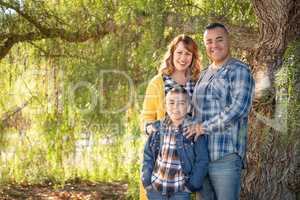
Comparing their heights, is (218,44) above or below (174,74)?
above

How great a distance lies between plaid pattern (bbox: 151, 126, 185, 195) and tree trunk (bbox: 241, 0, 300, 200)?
831mm

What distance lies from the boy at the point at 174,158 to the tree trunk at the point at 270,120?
794 mm

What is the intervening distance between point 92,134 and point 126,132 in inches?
12.8

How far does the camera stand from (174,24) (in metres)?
4.24

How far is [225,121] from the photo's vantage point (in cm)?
270

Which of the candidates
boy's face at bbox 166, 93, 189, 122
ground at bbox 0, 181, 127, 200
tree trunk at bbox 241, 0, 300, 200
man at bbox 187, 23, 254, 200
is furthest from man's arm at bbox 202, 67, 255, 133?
ground at bbox 0, 181, 127, 200

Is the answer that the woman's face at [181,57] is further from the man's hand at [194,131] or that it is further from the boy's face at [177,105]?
the man's hand at [194,131]

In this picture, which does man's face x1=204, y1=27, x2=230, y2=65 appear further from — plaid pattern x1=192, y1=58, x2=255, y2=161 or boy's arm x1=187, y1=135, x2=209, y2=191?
boy's arm x1=187, y1=135, x2=209, y2=191

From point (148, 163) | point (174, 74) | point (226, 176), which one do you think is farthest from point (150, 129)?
point (226, 176)

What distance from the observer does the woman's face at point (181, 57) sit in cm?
294

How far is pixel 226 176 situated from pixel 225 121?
0.23m

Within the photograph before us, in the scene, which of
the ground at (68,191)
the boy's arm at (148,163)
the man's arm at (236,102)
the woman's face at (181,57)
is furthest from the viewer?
the ground at (68,191)

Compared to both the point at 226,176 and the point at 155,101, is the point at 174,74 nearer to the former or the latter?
the point at 155,101

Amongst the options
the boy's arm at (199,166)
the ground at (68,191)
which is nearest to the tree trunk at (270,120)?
the boy's arm at (199,166)
